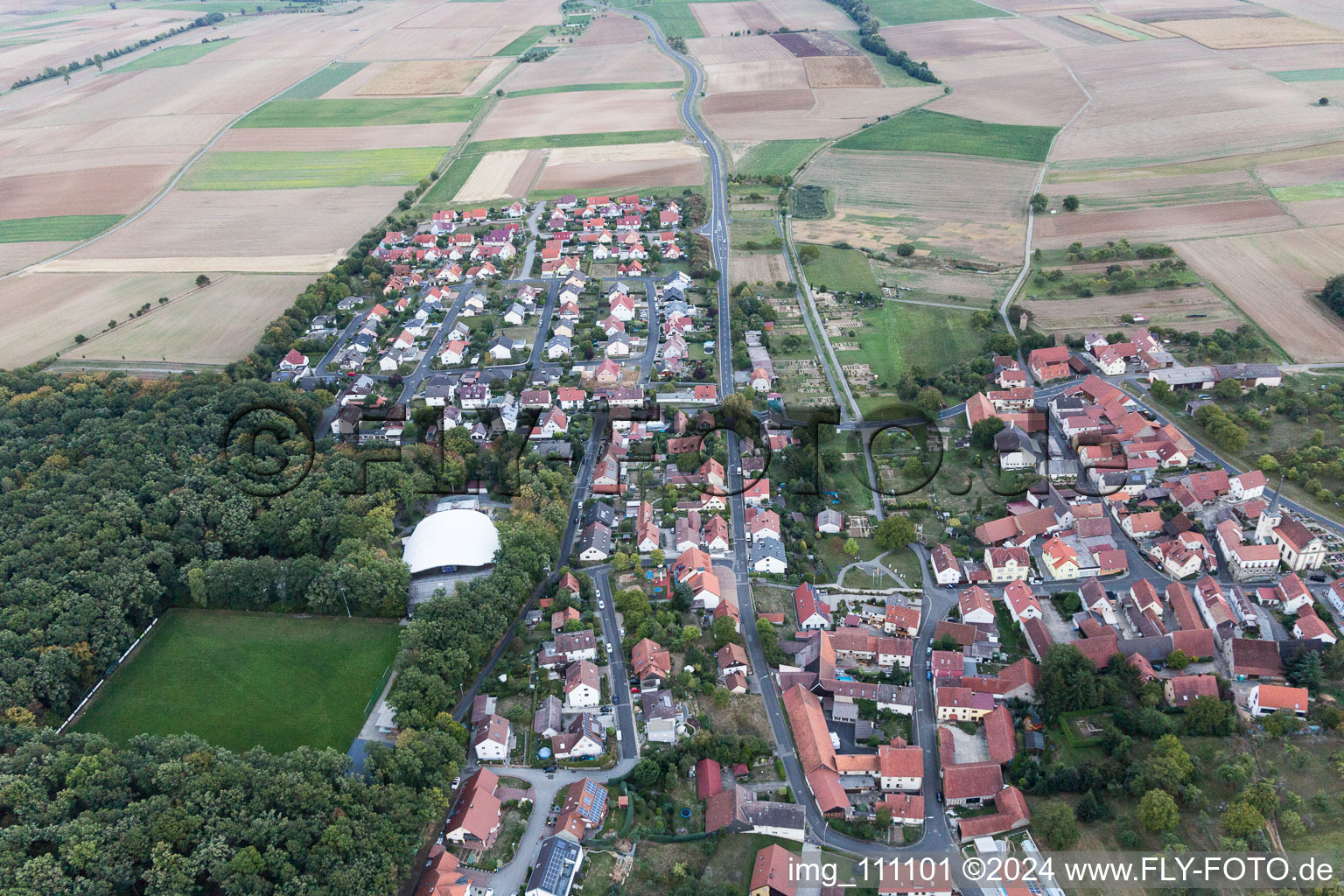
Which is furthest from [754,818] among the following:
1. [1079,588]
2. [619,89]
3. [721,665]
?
[619,89]

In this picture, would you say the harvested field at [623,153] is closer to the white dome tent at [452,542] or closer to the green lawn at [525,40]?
the green lawn at [525,40]

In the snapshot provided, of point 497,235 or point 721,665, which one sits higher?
point 497,235

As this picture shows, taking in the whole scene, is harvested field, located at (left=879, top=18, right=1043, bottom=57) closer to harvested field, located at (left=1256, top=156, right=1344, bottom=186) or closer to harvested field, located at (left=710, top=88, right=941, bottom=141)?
harvested field, located at (left=710, top=88, right=941, bottom=141)

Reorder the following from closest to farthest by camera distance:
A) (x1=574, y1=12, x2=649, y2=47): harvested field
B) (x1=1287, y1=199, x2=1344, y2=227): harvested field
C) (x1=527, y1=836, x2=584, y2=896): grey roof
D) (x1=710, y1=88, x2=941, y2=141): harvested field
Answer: (x1=527, y1=836, x2=584, y2=896): grey roof
(x1=1287, y1=199, x2=1344, y2=227): harvested field
(x1=710, y1=88, x2=941, y2=141): harvested field
(x1=574, y1=12, x2=649, y2=47): harvested field

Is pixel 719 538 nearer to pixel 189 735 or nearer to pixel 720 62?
pixel 189 735

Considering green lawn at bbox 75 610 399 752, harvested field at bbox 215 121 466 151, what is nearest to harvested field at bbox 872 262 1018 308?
green lawn at bbox 75 610 399 752

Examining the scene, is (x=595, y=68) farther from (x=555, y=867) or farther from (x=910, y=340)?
(x=555, y=867)
